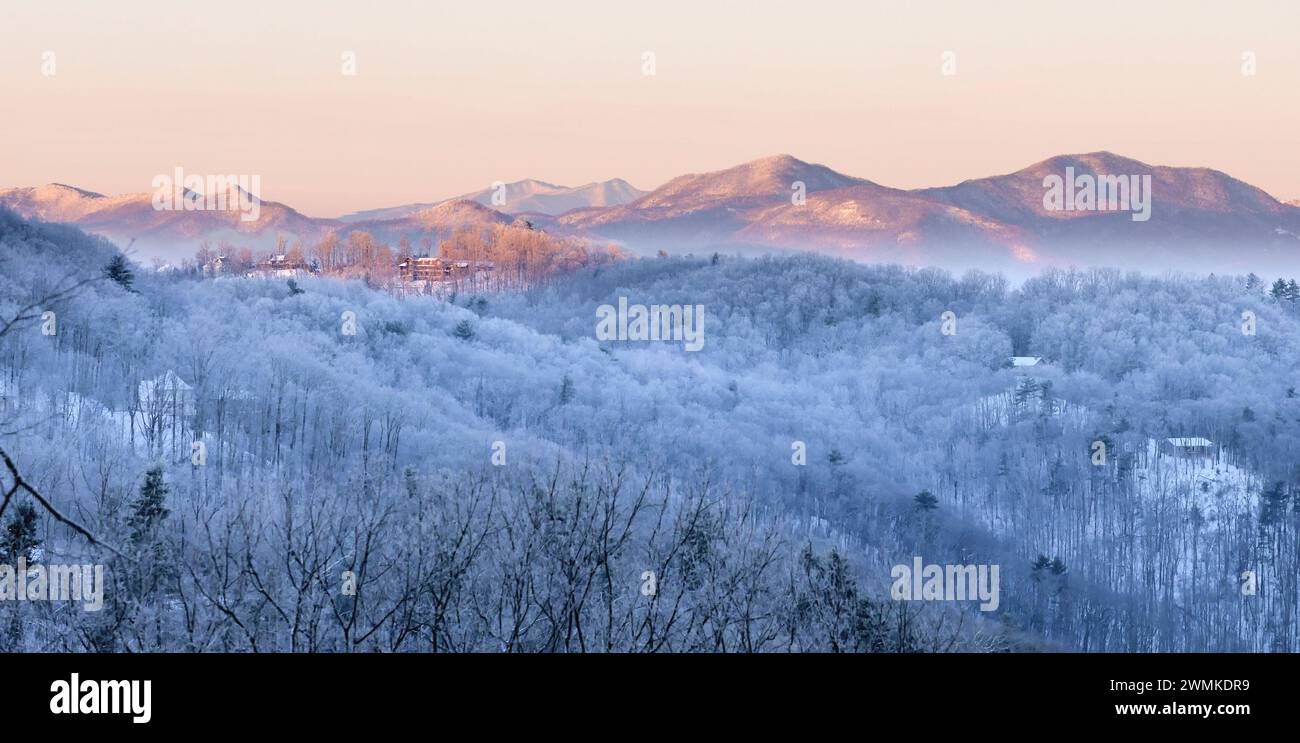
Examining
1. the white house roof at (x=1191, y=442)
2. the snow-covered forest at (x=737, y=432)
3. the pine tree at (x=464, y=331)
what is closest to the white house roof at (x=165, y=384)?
the snow-covered forest at (x=737, y=432)

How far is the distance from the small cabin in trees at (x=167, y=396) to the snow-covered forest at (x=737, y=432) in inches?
22.7

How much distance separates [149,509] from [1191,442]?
113m

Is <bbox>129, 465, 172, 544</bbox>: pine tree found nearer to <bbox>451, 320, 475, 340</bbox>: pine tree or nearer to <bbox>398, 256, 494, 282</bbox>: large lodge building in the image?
<bbox>451, 320, 475, 340</bbox>: pine tree

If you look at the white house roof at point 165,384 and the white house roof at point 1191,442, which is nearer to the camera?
the white house roof at point 165,384

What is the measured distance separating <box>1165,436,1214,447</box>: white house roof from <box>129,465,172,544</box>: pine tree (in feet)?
362

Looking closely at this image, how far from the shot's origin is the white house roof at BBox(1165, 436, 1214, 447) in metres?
120

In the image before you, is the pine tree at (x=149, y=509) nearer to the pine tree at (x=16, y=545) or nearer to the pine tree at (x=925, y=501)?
the pine tree at (x=16, y=545)

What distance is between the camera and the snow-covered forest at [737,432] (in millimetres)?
40906

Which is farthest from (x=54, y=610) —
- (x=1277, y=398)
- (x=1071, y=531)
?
(x=1277, y=398)

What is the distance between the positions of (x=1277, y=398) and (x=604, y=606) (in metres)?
129

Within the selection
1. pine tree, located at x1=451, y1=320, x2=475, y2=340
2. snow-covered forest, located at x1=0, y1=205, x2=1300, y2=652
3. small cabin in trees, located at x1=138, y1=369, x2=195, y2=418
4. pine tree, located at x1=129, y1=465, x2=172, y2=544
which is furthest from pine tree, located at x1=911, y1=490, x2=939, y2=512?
pine tree, located at x1=129, y1=465, x2=172, y2=544

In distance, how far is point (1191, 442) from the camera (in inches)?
4774

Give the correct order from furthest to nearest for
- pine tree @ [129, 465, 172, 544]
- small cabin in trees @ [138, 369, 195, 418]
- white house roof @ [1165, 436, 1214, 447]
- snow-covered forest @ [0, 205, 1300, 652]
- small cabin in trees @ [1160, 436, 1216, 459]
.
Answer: white house roof @ [1165, 436, 1214, 447], small cabin in trees @ [1160, 436, 1216, 459], small cabin in trees @ [138, 369, 195, 418], snow-covered forest @ [0, 205, 1300, 652], pine tree @ [129, 465, 172, 544]
